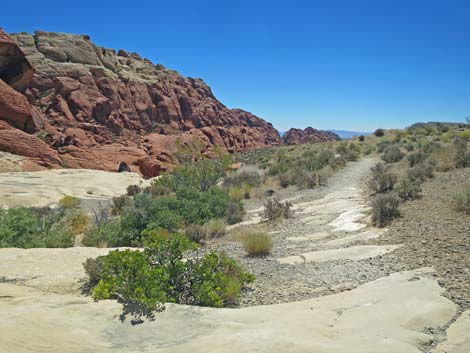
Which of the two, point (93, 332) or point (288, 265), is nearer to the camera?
point (93, 332)

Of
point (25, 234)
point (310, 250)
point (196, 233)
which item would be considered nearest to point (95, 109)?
point (25, 234)

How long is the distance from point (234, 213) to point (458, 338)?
9.21 m

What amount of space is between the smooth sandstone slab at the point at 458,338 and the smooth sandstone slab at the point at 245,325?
5.2 inches

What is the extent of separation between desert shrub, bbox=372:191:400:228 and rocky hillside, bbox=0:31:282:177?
76.3ft

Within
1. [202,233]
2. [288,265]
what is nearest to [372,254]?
[288,265]

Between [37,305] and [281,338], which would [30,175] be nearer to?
[37,305]

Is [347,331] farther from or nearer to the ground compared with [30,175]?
nearer to the ground

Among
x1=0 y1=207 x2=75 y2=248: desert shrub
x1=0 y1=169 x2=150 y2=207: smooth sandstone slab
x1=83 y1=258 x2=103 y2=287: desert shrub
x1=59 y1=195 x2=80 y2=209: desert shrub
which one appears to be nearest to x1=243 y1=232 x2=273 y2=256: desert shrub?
x1=83 y1=258 x2=103 y2=287: desert shrub

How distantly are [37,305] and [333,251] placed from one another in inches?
216

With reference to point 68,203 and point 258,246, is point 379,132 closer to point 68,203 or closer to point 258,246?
point 68,203

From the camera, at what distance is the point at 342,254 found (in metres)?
7.11

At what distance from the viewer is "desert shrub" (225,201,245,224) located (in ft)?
40.0

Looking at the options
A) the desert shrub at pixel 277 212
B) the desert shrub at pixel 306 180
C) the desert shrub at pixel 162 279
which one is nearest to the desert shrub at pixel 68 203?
the desert shrub at pixel 277 212

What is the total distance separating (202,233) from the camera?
403 inches
